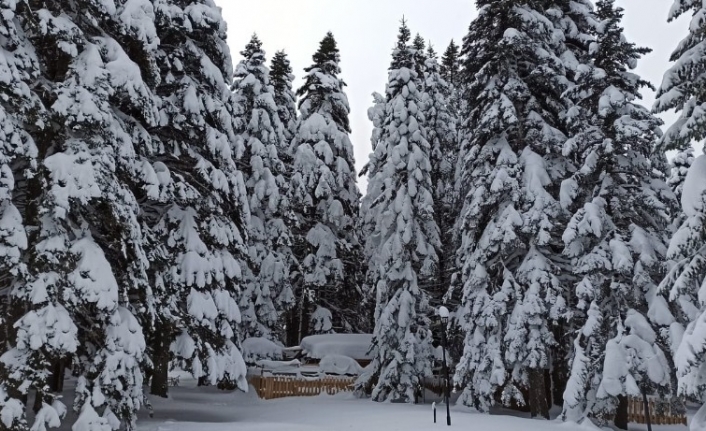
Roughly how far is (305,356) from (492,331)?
42.8 ft

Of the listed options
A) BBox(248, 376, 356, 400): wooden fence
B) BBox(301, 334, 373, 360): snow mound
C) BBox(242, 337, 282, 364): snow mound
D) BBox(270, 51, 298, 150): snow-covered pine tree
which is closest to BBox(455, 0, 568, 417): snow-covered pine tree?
BBox(248, 376, 356, 400): wooden fence

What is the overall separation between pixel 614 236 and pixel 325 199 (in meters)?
17.6

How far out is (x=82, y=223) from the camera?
10.9 meters

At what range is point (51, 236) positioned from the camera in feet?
33.6

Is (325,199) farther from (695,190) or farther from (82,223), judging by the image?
(695,190)

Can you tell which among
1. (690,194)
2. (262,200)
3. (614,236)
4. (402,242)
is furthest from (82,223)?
(262,200)

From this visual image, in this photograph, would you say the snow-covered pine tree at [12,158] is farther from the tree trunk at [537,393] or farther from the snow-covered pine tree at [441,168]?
the snow-covered pine tree at [441,168]

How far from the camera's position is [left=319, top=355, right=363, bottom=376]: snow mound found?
88.3ft

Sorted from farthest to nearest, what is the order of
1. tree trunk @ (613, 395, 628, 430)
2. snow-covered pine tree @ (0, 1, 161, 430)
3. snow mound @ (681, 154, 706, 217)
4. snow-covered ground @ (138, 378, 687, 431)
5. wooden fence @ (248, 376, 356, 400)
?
1. wooden fence @ (248, 376, 356, 400)
2. tree trunk @ (613, 395, 628, 430)
3. snow-covered ground @ (138, 378, 687, 431)
4. snow mound @ (681, 154, 706, 217)
5. snow-covered pine tree @ (0, 1, 161, 430)

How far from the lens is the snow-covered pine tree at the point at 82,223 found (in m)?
9.77

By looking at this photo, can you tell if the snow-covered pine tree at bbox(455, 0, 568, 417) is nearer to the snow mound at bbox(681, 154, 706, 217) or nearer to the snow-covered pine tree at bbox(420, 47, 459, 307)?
the snow-covered pine tree at bbox(420, 47, 459, 307)

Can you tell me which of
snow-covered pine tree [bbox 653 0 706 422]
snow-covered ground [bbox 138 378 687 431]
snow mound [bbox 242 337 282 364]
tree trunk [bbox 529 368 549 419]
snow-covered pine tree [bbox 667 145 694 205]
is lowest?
snow-covered ground [bbox 138 378 687 431]

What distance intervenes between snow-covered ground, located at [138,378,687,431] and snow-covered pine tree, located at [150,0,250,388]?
1386 millimetres

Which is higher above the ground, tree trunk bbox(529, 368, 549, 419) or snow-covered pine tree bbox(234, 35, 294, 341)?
snow-covered pine tree bbox(234, 35, 294, 341)
